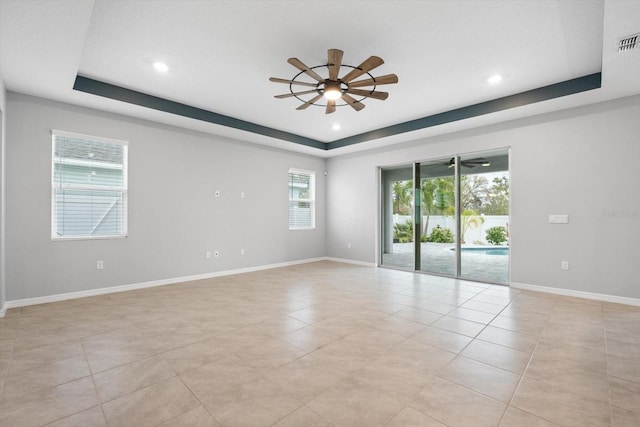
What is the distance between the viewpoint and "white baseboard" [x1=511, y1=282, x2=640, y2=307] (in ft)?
12.7

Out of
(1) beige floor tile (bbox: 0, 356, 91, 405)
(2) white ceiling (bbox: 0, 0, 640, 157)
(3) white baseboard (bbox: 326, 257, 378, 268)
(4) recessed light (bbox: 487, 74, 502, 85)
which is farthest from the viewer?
(3) white baseboard (bbox: 326, 257, 378, 268)

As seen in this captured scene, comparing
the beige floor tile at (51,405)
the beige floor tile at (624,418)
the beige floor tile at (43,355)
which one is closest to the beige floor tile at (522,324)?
the beige floor tile at (624,418)

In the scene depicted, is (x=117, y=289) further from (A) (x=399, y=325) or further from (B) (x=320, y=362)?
(A) (x=399, y=325)

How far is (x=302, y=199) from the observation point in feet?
24.1

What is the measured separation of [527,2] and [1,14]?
4188mm

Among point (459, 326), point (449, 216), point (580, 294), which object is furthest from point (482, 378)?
point (449, 216)

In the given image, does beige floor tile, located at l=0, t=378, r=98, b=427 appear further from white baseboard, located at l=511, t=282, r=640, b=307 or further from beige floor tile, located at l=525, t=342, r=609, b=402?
white baseboard, located at l=511, t=282, r=640, b=307

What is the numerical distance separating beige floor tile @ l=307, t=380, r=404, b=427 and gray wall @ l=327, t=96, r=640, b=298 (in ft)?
13.3

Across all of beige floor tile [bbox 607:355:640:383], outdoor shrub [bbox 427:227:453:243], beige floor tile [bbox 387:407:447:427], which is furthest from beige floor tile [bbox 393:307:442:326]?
outdoor shrub [bbox 427:227:453:243]

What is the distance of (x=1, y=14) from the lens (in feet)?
7.47

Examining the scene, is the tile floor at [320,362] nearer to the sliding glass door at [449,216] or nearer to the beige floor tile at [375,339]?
the beige floor tile at [375,339]

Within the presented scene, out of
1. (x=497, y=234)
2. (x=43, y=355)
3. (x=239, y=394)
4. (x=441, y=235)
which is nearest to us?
(x=239, y=394)

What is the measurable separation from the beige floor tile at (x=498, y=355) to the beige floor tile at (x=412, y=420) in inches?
37.7

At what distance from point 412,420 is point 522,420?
2.06ft
